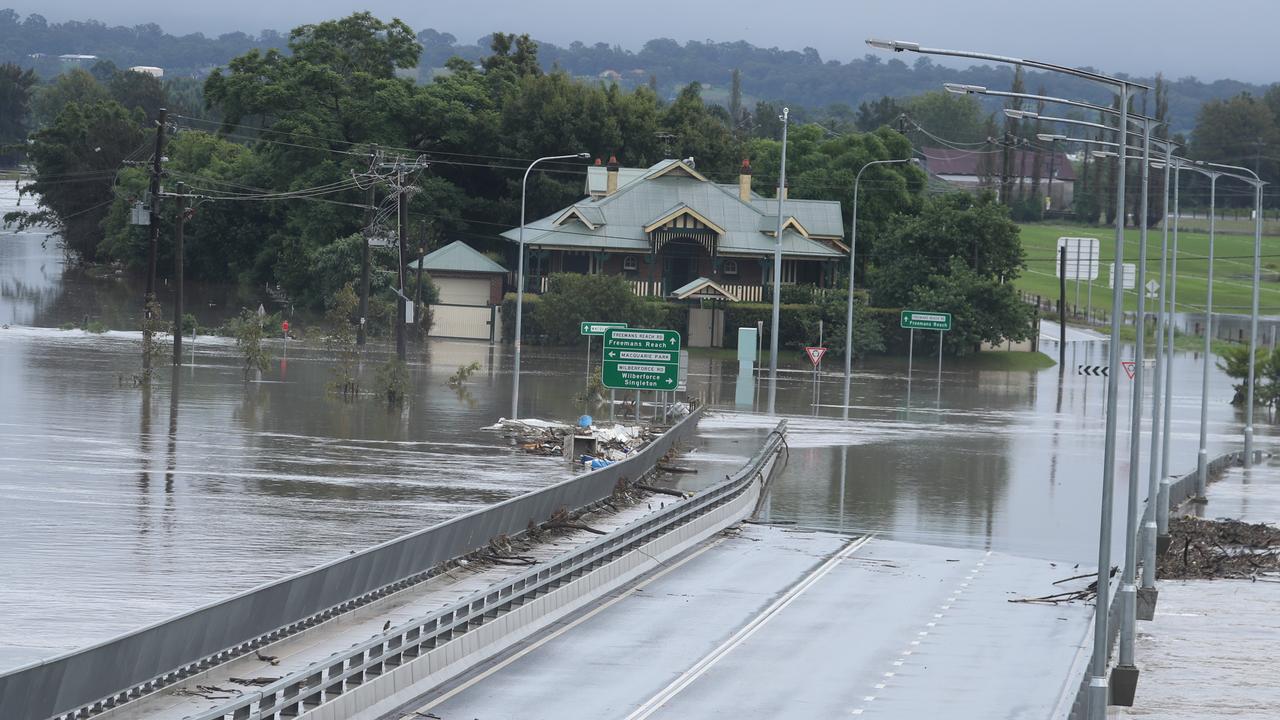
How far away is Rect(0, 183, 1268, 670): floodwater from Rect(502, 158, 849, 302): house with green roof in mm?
13816

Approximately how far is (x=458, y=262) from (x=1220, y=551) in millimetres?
60721

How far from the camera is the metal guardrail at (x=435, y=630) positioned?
15.4m

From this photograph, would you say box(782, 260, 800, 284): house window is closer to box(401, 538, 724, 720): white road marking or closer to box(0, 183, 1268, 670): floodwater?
box(0, 183, 1268, 670): floodwater

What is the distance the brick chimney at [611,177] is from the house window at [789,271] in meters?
11.2

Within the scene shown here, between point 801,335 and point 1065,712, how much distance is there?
66934 mm

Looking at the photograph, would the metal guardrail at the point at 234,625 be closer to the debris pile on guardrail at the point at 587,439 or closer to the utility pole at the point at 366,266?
the debris pile on guardrail at the point at 587,439

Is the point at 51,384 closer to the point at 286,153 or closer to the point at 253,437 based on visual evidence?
the point at 253,437

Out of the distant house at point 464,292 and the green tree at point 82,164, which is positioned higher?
the green tree at point 82,164

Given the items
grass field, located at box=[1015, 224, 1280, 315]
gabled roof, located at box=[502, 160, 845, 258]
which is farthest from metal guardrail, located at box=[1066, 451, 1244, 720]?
grass field, located at box=[1015, 224, 1280, 315]

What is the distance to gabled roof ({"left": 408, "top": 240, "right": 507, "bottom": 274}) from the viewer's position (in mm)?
89000

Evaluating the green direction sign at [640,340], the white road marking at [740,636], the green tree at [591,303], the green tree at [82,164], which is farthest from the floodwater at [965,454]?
the green tree at [82,164]

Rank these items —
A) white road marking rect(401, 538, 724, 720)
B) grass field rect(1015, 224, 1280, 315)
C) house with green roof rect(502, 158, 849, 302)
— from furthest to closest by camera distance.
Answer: grass field rect(1015, 224, 1280, 315)
house with green roof rect(502, 158, 849, 302)
white road marking rect(401, 538, 724, 720)

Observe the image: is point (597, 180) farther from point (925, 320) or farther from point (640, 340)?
point (640, 340)

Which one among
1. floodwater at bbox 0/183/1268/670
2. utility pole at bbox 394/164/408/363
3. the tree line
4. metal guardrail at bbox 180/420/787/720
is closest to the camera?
metal guardrail at bbox 180/420/787/720
